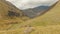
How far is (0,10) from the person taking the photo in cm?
19875

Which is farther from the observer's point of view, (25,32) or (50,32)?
(25,32)

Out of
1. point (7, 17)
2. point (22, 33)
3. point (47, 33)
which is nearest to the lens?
point (47, 33)

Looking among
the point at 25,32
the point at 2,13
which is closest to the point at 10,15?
the point at 2,13

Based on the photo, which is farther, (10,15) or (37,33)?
(10,15)

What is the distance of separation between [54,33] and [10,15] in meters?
147

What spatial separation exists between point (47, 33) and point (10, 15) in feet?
481

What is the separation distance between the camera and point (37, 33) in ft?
175

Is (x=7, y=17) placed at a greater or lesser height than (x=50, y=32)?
lesser

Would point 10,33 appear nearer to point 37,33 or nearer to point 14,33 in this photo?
point 14,33

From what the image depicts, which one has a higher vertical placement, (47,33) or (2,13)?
(47,33)

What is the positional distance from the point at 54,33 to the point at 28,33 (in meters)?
8.23

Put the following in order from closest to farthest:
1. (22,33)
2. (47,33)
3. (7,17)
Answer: (47,33) → (22,33) → (7,17)

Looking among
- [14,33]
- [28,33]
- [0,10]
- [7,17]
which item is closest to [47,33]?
[28,33]

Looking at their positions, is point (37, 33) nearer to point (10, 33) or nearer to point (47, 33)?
point (47, 33)
